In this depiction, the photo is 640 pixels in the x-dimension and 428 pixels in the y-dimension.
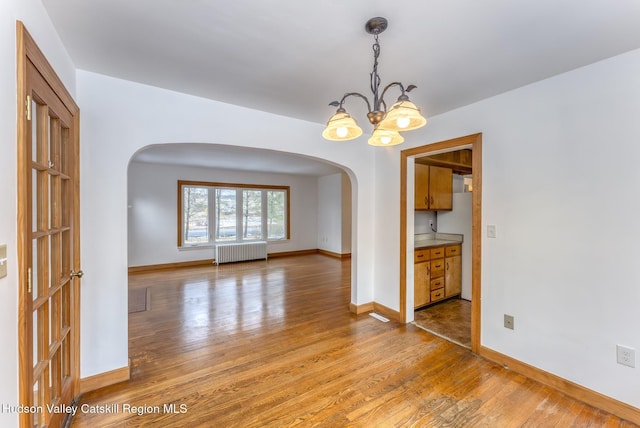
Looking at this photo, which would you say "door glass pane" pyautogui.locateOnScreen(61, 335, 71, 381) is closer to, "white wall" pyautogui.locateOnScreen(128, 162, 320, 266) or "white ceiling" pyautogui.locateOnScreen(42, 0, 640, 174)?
"white ceiling" pyautogui.locateOnScreen(42, 0, 640, 174)

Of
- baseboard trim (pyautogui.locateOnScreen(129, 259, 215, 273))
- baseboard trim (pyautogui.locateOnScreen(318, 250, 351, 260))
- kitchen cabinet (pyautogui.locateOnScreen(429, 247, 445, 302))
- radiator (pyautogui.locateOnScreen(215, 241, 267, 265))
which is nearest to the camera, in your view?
kitchen cabinet (pyautogui.locateOnScreen(429, 247, 445, 302))

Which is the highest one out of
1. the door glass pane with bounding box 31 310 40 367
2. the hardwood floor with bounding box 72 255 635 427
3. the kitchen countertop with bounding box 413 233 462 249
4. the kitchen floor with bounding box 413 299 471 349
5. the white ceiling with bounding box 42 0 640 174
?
the white ceiling with bounding box 42 0 640 174

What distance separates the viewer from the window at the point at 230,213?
6.64 meters

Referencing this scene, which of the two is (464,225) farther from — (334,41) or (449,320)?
(334,41)

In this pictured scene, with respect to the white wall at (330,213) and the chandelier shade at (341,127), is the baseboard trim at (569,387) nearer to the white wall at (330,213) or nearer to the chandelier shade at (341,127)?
the chandelier shade at (341,127)

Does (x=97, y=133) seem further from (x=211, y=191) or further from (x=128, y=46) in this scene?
(x=211, y=191)

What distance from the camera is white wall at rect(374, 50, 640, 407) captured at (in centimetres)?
185

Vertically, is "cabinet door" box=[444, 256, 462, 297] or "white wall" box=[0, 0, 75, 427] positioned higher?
"white wall" box=[0, 0, 75, 427]

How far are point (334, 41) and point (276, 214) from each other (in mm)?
6404

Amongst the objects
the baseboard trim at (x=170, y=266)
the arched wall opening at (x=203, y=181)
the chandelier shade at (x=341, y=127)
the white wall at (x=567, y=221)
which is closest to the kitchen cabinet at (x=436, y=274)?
the white wall at (x=567, y=221)

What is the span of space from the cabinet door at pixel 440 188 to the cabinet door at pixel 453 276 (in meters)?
0.80

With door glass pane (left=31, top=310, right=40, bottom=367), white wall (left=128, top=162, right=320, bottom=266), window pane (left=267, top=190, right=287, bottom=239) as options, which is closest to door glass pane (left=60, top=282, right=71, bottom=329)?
door glass pane (left=31, top=310, right=40, bottom=367)

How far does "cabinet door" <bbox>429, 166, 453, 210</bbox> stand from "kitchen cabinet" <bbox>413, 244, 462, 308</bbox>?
0.63 meters

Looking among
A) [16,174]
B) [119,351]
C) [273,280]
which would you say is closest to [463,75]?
[16,174]
